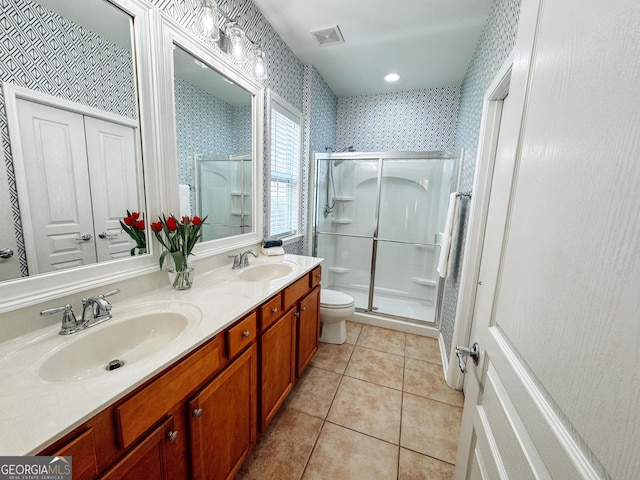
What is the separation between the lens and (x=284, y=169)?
2355 mm

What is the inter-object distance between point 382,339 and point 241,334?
1834 mm

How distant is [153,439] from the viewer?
74 centimetres

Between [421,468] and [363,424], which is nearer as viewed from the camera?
[421,468]

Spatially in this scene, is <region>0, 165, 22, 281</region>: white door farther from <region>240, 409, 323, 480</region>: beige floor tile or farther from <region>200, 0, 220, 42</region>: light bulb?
<region>240, 409, 323, 480</region>: beige floor tile

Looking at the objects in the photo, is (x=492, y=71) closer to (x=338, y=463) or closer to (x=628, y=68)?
(x=628, y=68)

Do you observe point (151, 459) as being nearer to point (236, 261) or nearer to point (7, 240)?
point (7, 240)

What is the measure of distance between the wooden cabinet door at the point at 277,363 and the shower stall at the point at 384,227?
5.02 feet

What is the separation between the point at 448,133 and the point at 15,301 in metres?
3.60

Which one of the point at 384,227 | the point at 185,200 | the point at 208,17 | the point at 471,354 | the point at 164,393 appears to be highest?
the point at 208,17

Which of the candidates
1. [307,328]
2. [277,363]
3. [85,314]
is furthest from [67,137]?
[307,328]

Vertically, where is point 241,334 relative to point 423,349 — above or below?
above

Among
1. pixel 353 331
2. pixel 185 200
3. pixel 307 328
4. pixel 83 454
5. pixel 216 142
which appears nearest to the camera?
pixel 83 454

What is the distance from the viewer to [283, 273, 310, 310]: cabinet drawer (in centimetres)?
149

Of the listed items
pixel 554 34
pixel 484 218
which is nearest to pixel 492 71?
pixel 484 218
